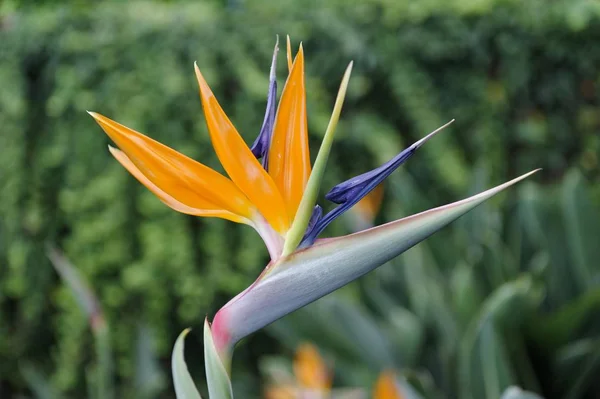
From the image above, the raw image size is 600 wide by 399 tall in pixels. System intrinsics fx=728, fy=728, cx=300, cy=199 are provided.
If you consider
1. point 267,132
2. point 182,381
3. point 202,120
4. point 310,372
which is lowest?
point 310,372

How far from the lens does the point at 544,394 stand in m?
1.30

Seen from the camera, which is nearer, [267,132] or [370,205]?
[267,132]

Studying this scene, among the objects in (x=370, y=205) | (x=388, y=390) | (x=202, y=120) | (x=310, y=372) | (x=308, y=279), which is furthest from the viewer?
(x=202, y=120)

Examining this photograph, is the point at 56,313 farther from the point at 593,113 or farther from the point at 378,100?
the point at 593,113

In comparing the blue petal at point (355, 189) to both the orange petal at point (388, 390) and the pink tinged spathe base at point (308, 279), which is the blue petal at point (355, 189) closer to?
the pink tinged spathe base at point (308, 279)

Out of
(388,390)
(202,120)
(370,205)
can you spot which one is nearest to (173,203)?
(388,390)

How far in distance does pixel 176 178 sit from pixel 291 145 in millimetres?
69

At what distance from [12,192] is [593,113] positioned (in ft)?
5.10

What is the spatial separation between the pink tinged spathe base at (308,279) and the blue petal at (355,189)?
0.07ft

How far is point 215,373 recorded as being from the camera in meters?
0.35

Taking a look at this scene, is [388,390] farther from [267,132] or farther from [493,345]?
[267,132]

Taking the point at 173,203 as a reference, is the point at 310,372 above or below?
below

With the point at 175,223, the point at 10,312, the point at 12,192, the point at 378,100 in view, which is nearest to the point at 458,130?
the point at 378,100

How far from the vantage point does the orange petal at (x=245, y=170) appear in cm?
39
